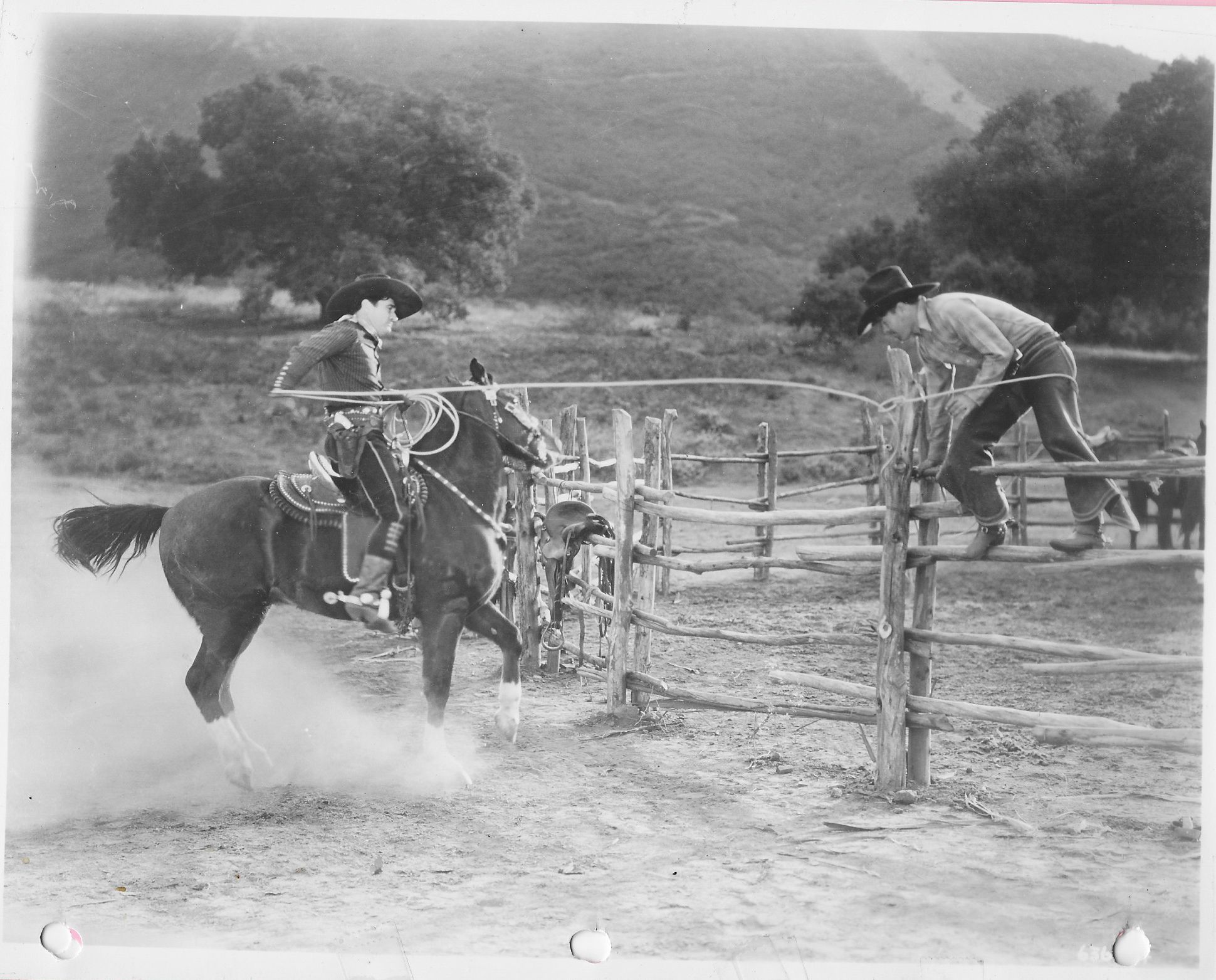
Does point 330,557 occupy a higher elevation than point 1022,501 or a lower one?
higher

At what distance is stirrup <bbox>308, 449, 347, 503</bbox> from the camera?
14.8 ft

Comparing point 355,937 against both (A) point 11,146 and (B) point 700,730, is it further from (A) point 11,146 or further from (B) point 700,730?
(A) point 11,146

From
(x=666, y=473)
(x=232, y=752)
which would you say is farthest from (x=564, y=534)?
(x=666, y=473)

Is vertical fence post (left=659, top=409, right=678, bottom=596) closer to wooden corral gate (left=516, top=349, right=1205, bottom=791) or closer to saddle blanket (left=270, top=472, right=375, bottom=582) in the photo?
wooden corral gate (left=516, top=349, right=1205, bottom=791)

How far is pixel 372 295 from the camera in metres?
4.55

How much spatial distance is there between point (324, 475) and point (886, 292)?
9.05ft

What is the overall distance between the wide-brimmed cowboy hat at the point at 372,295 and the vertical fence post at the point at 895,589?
2.32 m

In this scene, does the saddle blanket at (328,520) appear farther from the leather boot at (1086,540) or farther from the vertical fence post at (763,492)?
the vertical fence post at (763,492)

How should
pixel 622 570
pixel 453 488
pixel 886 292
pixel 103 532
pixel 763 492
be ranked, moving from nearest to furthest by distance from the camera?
1. pixel 886 292
2. pixel 453 488
3. pixel 103 532
4. pixel 622 570
5. pixel 763 492

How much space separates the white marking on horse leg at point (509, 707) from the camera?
478cm

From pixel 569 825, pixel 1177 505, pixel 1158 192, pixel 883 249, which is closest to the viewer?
pixel 569 825

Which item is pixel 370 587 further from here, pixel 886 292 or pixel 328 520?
pixel 886 292

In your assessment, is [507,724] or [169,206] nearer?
[507,724]

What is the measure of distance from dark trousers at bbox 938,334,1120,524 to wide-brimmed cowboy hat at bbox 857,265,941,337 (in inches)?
20.6
